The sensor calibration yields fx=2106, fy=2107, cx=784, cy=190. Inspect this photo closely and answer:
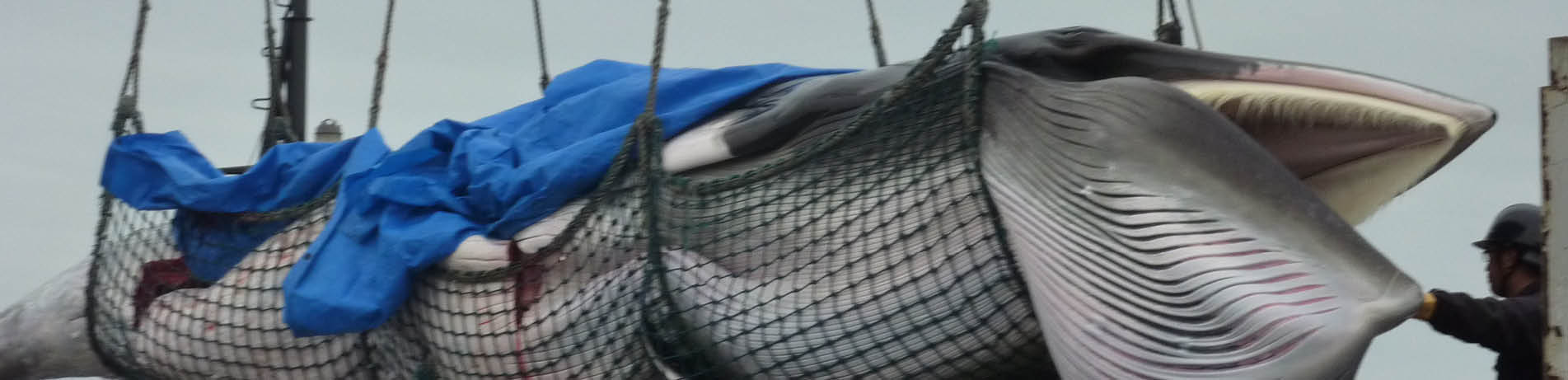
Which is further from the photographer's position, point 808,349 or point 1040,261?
point 808,349

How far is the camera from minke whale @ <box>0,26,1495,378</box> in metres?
3.47

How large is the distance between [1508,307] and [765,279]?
1.53 meters

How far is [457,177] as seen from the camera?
16.3 ft

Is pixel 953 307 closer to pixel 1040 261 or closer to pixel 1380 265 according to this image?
pixel 1040 261

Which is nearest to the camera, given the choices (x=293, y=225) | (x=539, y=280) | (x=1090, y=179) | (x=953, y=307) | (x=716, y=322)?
(x=1090, y=179)

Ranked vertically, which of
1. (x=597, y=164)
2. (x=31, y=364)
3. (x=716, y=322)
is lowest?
(x=31, y=364)

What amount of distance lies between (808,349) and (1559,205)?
1544 mm

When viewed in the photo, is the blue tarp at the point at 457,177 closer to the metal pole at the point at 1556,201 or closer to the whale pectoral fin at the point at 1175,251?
the whale pectoral fin at the point at 1175,251

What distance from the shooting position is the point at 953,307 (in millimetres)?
4129

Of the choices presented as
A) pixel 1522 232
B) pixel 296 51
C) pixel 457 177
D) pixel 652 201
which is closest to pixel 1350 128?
pixel 1522 232

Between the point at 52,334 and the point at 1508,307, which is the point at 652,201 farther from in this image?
the point at 52,334

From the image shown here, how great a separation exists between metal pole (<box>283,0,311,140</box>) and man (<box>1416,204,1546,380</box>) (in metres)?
5.27

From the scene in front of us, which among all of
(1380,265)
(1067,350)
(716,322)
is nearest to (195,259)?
(716,322)

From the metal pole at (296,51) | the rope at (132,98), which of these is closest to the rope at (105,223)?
the rope at (132,98)
